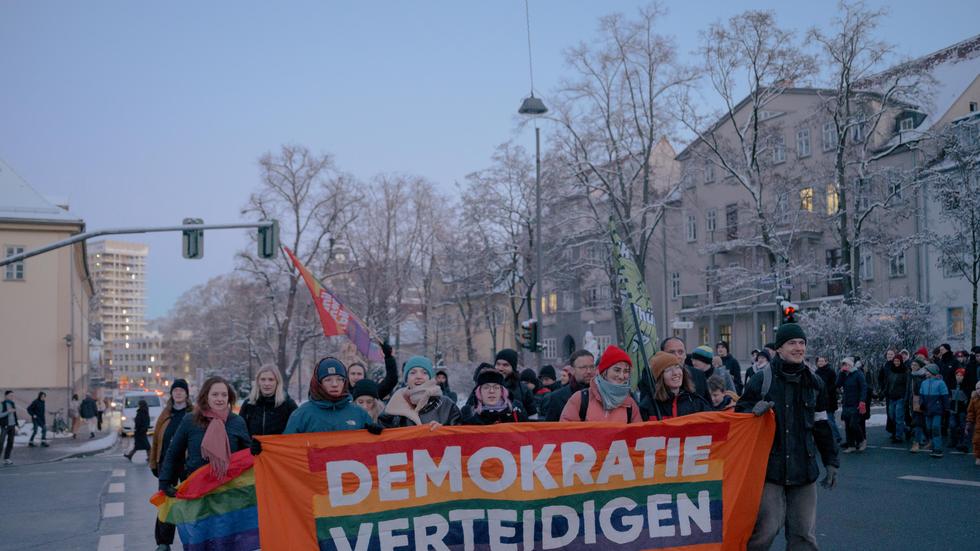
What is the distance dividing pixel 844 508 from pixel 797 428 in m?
5.19

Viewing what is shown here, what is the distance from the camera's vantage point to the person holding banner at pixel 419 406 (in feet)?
23.1

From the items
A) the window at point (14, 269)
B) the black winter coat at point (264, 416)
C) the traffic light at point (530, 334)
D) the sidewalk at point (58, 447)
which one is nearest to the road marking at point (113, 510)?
the black winter coat at point (264, 416)

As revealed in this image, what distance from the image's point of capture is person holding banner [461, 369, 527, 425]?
7.09 meters

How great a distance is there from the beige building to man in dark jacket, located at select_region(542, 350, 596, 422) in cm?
4202

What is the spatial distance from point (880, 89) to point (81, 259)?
1830 inches

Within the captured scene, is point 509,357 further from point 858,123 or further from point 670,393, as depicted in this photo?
point 858,123

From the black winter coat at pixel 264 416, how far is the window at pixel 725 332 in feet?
152

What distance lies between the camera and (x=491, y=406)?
23.4 feet

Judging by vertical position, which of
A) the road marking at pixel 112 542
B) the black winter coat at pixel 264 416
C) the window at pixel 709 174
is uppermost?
the window at pixel 709 174

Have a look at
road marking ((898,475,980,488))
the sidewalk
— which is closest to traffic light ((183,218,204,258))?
the sidewalk

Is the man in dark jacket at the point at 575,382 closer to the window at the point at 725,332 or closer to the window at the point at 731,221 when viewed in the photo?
the window at the point at 731,221

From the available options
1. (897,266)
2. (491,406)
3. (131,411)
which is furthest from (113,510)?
(897,266)

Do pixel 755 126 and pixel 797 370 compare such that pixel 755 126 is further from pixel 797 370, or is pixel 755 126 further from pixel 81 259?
pixel 81 259

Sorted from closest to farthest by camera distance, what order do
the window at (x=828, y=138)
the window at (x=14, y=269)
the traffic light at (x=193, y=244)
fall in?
the traffic light at (x=193, y=244) < the window at (x=828, y=138) < the window at (x=14, y=269)
